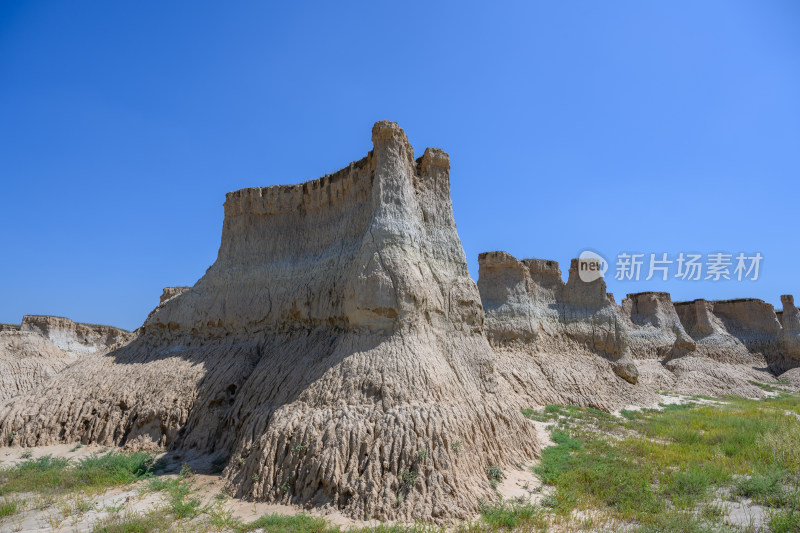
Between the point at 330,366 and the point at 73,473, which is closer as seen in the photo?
the point at 73,473

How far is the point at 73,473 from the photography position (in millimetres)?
10930

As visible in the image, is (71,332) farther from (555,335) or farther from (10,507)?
(555,335)

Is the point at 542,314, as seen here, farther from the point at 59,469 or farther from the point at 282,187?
the point at 59,469

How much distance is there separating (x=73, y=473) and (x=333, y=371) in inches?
253

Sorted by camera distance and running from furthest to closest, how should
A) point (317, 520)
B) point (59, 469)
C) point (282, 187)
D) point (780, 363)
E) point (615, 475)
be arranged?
point (780, 363)
point (282, 187)
point (59, 469)
point (615, 475)
point (317, 520)

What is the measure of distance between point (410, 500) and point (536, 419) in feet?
33.8

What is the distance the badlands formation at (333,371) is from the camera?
31.3 ft

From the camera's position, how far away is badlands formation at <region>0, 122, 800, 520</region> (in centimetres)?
955

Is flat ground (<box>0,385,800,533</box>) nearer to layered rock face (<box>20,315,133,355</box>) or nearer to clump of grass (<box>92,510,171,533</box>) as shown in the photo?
clump of grass (<box>92,510,171,533</box>)

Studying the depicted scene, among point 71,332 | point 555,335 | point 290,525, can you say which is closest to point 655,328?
point 555,335

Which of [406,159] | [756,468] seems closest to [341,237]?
[406,159]

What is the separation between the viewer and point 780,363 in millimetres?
38344

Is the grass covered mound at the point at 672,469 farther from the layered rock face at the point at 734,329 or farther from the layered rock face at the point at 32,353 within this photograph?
the layered rock face at the point at 734,329

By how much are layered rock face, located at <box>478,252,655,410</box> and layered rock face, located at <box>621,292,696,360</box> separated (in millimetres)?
12395
